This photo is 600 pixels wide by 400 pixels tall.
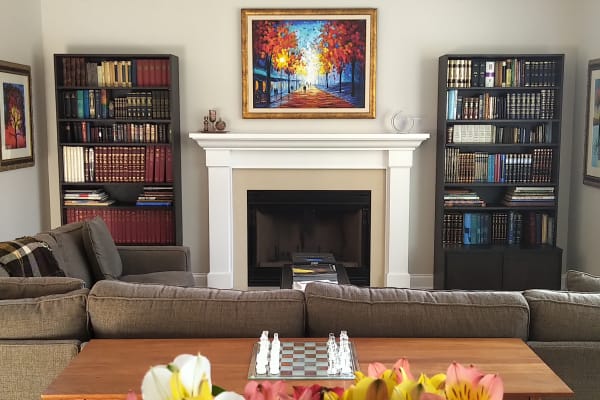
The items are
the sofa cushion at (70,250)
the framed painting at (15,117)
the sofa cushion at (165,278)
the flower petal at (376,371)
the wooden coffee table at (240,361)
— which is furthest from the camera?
the framed painting at (15,117)

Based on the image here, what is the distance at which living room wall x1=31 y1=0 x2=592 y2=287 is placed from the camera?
5367mm

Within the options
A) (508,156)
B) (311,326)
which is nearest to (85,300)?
(311,326)

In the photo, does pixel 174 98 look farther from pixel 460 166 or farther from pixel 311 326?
pixel 311 326

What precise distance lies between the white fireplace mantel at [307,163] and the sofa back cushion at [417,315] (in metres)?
3.14

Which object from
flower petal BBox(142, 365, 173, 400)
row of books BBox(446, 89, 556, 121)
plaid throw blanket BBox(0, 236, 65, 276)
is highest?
row of books BBox(446, 89, 556, 121)

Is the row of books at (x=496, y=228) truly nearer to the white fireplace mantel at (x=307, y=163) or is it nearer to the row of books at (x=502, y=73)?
the white fireplace mantel at (x=307, y=163)

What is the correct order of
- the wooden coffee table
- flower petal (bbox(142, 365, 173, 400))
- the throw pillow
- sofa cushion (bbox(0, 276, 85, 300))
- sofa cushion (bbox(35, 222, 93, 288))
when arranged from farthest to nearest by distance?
the throw pillow → sofa cushion (bbox(35, 222, 93, 288)) → sofa cushion (bbox(0, 276, 85, 300)) → the wooden coffee table → flower petal (bbox(142, 365, 173, 400))

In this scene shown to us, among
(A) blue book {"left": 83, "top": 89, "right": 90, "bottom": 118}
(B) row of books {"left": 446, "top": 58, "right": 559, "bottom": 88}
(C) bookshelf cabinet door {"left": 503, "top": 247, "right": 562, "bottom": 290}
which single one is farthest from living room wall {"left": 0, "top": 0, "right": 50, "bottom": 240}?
(C) bookshelf cabinet door {"left": 503, "top": 247, "right": 562, "bottom": 290}

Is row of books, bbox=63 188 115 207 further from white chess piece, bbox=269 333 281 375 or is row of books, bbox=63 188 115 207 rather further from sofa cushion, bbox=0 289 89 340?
white chess piece, bbox=269 333 281 375

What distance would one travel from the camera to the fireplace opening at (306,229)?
5527 millimetres

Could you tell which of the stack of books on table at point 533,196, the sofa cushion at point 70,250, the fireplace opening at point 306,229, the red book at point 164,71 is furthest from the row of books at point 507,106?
the sofa cushion at point 70,250

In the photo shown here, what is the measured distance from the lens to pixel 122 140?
5.36 meters

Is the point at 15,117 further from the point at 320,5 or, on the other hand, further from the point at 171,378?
the point at 171,378

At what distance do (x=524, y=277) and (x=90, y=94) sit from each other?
3703 mm
